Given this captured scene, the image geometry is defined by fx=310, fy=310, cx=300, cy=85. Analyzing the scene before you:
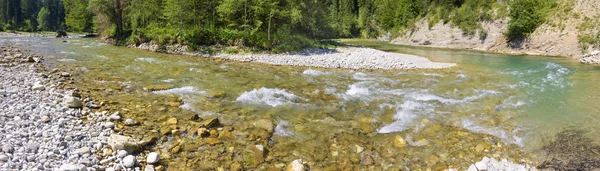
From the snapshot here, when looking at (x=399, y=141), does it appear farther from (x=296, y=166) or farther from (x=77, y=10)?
(x=77, y=10)

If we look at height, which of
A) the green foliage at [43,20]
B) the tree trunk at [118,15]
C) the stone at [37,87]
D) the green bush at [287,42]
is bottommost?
the stone at [37,87]

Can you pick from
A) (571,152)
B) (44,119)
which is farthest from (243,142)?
(571,152)

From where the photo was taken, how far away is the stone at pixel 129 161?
473cm

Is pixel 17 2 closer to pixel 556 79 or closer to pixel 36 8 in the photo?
pixel 36 8

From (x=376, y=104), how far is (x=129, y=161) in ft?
22.2

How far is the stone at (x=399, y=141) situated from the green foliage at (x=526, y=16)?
107ft

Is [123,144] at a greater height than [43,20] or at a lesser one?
lesser

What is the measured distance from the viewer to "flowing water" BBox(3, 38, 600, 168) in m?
6.42

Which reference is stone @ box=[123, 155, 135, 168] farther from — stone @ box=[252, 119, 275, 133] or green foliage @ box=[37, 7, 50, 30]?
green foliage @ box=[37, 7, 50, 30]

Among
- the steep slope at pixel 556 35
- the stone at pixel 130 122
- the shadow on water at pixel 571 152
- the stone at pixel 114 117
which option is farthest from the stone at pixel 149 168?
the steep slope at pixel 556 35

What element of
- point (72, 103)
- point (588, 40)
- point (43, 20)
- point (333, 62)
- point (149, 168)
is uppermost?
point (43, 20)

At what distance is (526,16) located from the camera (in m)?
31.4

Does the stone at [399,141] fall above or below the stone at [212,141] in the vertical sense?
below

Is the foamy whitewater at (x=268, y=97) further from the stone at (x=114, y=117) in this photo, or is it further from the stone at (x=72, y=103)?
the stone at (x=72, y=103)
